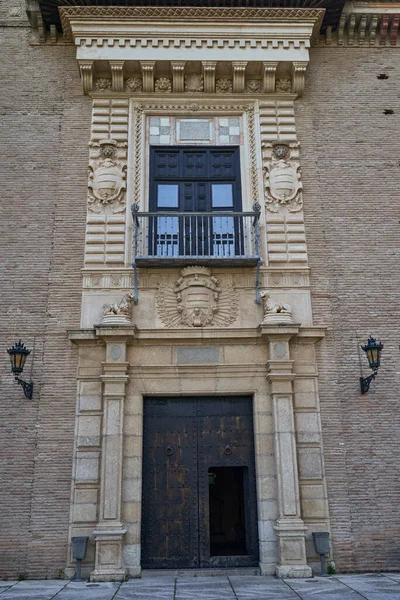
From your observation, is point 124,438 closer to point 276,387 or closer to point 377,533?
point 276,387

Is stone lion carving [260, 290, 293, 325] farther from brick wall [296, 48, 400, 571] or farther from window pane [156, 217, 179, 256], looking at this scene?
window pane [156, 217, 179, 256]

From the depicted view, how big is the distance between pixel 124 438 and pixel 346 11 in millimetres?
9659

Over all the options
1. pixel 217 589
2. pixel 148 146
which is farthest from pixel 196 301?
pixel 217 589

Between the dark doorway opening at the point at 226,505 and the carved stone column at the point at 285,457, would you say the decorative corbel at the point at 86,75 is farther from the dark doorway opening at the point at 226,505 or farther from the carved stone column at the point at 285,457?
the dark doorway opening at the point at 226,505

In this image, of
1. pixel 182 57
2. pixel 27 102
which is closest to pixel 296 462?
pixel 182 57

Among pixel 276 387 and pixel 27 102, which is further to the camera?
pixel 27 102

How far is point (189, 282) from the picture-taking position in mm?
9516

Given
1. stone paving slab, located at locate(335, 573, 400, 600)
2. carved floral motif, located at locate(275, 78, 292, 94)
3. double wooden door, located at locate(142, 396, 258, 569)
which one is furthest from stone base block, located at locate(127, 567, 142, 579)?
carved floral motif, located at locate(275, 78, 292, 94)

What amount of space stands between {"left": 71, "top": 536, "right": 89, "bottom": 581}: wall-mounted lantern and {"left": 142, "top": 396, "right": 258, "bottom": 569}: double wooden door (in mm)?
960

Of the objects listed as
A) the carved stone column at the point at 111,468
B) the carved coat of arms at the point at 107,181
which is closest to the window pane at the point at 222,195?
the carved coat of arms at the point at 107,181

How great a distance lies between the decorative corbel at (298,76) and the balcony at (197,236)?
301 centimetres

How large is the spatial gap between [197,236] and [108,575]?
559 cm

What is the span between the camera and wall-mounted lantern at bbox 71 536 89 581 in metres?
8.10

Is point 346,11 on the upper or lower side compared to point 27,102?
upper
